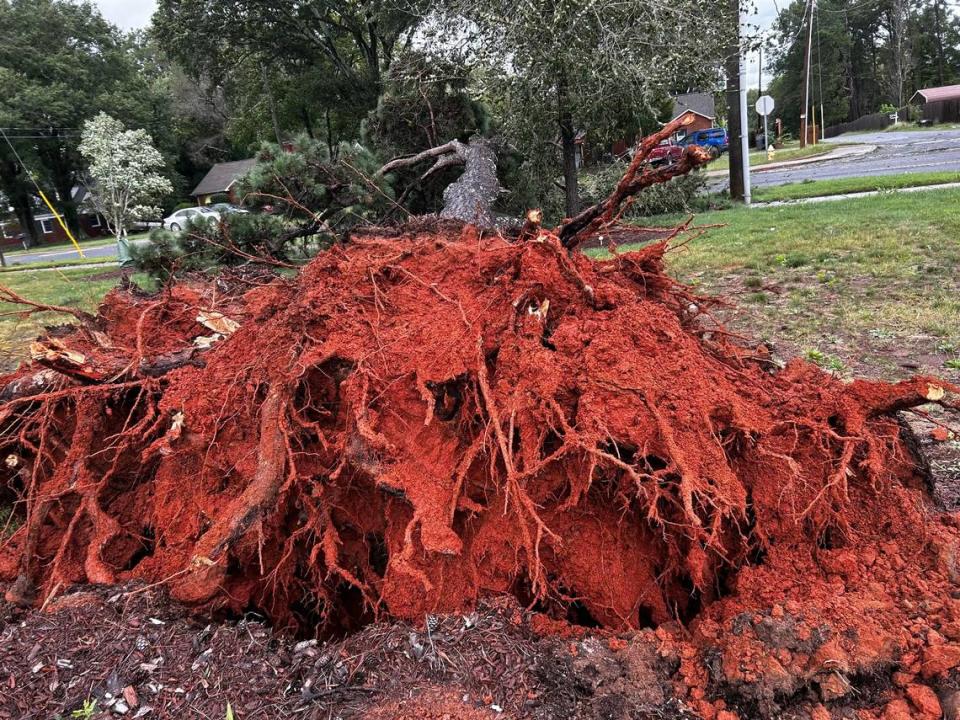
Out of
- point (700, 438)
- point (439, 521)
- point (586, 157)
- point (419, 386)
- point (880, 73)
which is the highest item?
point (880, 73)

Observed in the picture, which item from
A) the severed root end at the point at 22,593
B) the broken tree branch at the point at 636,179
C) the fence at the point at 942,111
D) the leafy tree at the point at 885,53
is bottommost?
the severed root end at the point at 22,593

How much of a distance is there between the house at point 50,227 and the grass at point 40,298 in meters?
27.4

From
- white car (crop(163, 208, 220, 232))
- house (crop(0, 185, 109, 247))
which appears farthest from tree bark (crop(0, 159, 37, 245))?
white car (crop(163, 208, 220, 232))

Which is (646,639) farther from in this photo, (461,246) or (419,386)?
(461,246)

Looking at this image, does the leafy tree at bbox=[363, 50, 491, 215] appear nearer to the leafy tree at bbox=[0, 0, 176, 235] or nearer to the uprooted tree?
the uprooted tree

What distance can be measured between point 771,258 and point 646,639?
7030mm

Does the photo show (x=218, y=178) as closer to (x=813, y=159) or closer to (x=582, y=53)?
(x=813, y=159)

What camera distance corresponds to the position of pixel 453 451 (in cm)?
237

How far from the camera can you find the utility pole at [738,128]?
11.7 m

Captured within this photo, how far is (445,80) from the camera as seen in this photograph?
9953 mm

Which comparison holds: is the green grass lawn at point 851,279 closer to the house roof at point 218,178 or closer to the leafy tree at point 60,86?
the house roof at point 218,178

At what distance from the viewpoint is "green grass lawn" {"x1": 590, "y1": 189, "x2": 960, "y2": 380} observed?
15.4 feet

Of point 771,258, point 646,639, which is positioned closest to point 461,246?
point 646,639

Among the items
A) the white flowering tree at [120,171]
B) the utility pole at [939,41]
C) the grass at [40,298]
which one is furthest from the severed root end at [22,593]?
the utility pole at [939,41]
